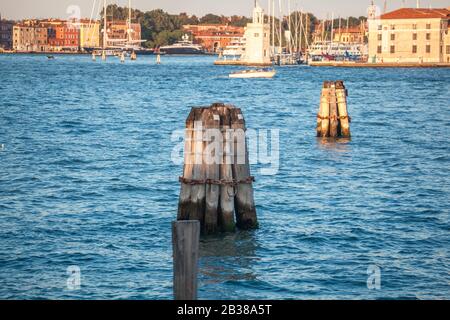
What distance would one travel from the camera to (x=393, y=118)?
5659cm

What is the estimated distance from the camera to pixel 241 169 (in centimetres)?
1738

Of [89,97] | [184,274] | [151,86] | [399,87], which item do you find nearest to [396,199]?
[184,274]

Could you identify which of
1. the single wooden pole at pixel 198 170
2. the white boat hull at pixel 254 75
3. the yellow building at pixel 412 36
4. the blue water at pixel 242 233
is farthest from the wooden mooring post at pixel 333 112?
the yellow building at pixel 412 36

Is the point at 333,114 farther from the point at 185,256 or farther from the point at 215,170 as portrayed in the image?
the point at 185,256

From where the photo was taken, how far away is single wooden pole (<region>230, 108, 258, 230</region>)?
17047 mm

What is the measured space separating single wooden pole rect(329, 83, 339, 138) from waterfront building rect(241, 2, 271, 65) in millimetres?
128958

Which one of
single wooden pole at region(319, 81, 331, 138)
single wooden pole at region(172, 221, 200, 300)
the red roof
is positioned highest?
the red roof

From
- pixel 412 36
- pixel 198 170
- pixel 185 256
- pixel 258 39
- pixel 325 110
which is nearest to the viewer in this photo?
pixel 185 256

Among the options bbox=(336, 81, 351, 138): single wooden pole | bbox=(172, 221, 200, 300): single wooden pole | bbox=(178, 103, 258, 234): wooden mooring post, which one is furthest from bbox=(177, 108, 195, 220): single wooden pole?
bbox=(336, 81, 351, 138): single wooden pole

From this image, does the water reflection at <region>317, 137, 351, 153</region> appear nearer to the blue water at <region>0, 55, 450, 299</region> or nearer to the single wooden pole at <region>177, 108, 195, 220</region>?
the blue water at <region>0, 55, 450, 299</region>

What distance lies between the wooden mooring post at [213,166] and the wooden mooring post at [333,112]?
17.0 metres

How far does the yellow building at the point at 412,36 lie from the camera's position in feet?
481

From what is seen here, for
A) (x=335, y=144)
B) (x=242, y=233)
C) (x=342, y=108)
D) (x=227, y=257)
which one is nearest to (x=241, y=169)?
(x=227, y=257)

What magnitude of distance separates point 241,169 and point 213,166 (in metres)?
0.64
